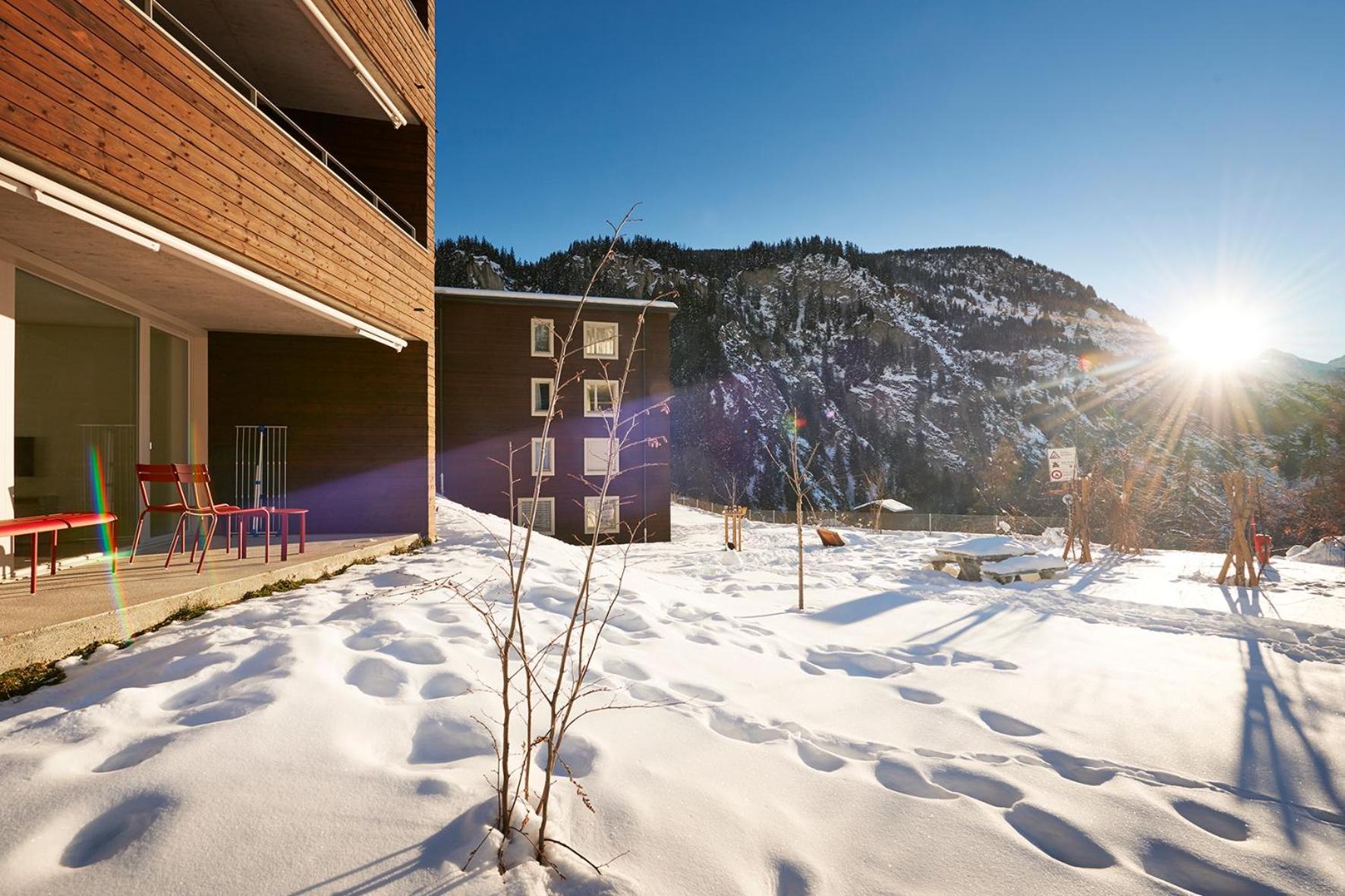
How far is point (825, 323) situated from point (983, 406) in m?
24.3

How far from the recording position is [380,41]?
7.02 m

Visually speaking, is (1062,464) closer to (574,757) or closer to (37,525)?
Answer: (574,757)

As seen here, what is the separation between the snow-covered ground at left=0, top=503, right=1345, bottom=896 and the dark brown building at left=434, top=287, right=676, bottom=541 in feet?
51.1

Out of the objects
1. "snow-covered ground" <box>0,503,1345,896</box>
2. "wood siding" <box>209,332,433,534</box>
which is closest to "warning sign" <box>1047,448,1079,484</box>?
"snow-covered ground" <box>0,503,1345,896</box>

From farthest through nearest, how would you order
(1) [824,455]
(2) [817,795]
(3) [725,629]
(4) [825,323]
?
(4) [825,323] < (1) [824,455] < (3) [725,629] < (2) [817,795]

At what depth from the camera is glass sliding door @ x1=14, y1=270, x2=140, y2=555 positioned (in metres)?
5.12

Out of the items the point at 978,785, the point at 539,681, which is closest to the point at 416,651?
the point at 539,681

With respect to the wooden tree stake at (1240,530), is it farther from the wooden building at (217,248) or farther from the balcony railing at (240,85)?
the balcony railing at (240,85)

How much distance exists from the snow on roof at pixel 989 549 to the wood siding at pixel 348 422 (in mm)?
8793

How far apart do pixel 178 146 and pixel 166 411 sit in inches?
168

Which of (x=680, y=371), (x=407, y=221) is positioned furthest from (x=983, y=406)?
(x=407, y=221)

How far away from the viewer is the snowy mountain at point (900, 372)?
71.4m

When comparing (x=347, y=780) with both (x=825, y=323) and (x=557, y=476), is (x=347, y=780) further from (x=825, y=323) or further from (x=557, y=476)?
(x=825, y=323)

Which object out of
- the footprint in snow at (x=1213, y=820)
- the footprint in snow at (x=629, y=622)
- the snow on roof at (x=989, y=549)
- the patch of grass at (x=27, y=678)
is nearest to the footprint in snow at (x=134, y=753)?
the patch of grass at (x=27, y=678)
